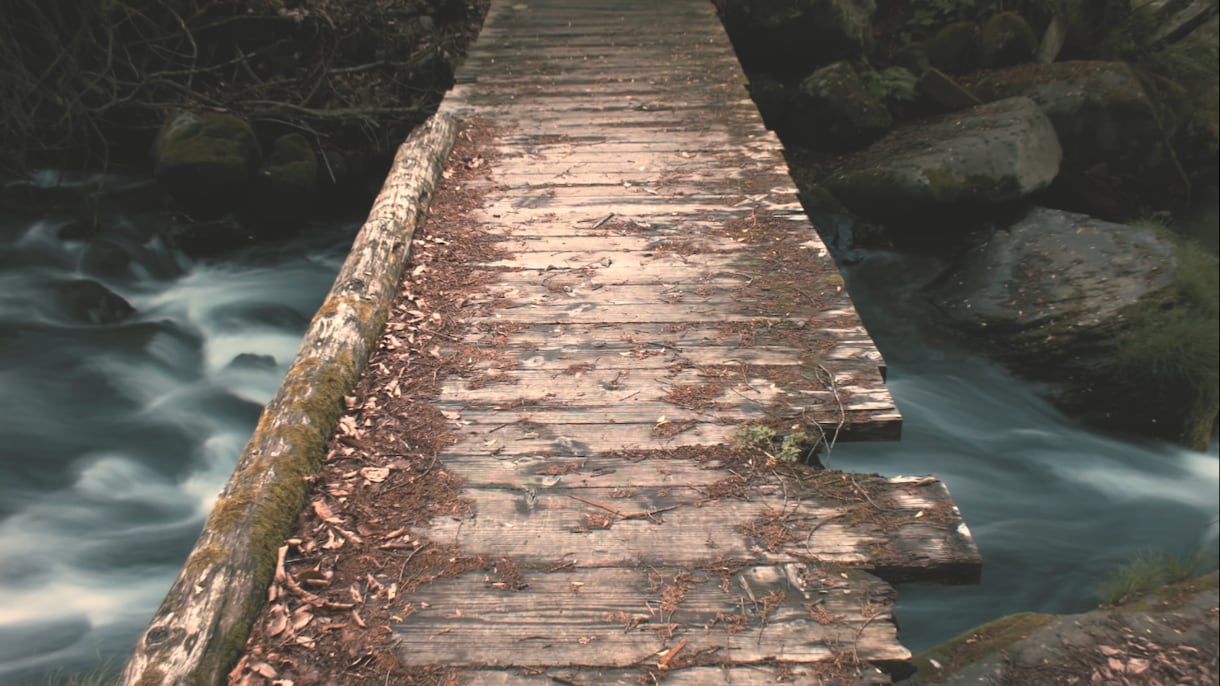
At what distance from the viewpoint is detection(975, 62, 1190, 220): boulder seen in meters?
8.52

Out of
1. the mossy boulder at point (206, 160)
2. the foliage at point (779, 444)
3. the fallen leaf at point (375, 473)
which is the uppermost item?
the foliage at point (779, 444)

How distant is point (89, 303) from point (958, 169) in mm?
6985

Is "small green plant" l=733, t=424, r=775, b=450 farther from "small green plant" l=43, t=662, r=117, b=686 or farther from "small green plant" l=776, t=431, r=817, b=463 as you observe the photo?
"small green plant" l=43, t=662, r=117, b=686

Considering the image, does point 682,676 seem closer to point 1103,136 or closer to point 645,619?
point 645,619

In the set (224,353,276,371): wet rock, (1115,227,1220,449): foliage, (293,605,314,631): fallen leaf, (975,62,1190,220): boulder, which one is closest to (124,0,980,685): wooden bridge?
(293,605,314,631): fallen leaf

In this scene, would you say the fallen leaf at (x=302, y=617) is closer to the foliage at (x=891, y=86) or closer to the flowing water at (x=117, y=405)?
the flowing water at (x=117, y=405)

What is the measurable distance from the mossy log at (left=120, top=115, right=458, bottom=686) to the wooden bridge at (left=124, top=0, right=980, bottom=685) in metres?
0.01

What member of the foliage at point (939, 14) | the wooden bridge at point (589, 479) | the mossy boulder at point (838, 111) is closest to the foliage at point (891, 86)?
the mossy boulder at point (838, 111)

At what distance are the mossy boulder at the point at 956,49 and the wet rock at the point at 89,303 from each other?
326 inches

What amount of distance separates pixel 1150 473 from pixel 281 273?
694cm

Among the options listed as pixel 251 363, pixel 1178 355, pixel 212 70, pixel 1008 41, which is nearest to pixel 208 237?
pixel 212 70

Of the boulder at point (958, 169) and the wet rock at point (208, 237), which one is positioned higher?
the boulder at point (958, 169)

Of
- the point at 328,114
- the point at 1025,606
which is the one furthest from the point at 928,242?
the point at 328,114

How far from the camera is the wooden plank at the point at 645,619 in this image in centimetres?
234
